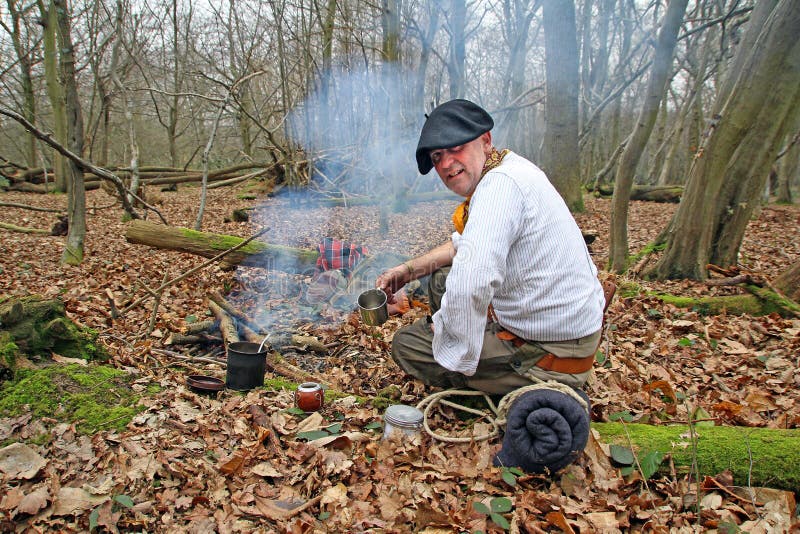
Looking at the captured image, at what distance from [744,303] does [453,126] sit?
4.08 metres

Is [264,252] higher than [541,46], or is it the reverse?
[541,46]

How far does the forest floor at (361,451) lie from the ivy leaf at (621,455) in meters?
0.05

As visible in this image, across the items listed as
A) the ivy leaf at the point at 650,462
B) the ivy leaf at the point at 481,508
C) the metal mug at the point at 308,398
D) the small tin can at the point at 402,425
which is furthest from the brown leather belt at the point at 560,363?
the metal mug at the point at 308,398

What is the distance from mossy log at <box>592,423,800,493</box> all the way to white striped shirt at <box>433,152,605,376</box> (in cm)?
63

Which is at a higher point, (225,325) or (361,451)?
(225,325)

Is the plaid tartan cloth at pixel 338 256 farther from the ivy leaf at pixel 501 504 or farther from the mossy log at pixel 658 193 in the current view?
the mossy log at pixel 658 193

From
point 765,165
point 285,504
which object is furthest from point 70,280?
point 765,165

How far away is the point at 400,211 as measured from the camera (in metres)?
12.6

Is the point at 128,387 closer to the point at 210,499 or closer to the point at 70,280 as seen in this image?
the point at 210,499

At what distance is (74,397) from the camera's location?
283 centimetres

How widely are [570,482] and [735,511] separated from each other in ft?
2.32

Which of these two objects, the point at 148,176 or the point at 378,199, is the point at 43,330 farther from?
the point at 148,176

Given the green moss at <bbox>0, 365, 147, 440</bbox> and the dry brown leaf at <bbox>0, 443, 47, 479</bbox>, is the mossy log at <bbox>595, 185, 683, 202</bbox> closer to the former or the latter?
the green moss at <bbox>0, 365, 147, 440</bbox>

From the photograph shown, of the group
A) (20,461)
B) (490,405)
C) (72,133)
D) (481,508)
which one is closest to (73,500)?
(20,461)
